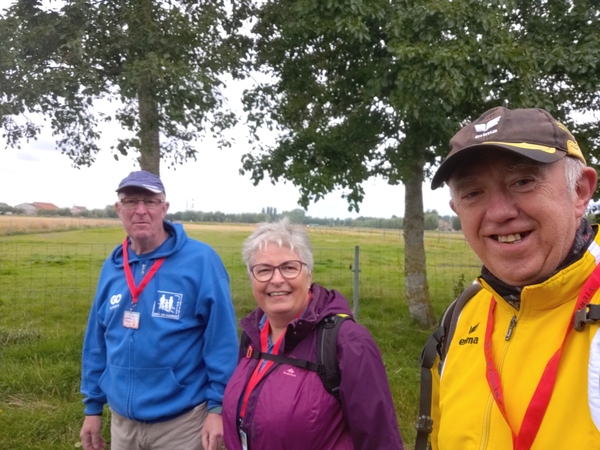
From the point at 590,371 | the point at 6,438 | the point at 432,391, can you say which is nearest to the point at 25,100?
the point at 6,438

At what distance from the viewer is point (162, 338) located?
2617 mm

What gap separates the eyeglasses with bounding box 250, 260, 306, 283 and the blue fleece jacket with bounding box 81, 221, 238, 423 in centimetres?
51

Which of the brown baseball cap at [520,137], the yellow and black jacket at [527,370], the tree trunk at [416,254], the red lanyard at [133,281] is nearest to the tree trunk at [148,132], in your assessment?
the red lanyard at [133,281]

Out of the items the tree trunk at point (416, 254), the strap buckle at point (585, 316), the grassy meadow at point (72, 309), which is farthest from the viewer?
the tree trunk at point (416, 254)

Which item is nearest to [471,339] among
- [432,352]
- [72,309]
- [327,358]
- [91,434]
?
[432,352]

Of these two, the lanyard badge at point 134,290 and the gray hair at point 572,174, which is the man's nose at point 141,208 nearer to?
the lanyard badge at point 134,290

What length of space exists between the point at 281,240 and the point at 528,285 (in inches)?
47.7

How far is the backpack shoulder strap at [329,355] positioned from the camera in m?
1.94

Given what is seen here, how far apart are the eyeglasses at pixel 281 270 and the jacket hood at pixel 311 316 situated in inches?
5.3

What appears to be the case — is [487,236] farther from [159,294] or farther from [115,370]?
[115,370]

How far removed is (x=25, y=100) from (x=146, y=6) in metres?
1.72

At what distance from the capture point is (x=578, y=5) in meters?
5.72

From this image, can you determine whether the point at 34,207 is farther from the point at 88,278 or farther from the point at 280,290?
the point at 280,290

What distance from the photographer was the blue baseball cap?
9.09ft
